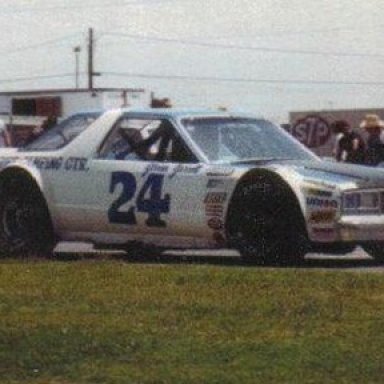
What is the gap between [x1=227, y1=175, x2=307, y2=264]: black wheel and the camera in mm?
13273

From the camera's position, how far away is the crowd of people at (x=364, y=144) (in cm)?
1967

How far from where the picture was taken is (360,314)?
30.8 feet

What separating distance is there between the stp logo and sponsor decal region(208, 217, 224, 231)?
19513mm

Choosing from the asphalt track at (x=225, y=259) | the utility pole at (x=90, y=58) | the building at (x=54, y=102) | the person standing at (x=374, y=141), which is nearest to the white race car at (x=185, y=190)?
the asphalt track at (x=225, y=259)

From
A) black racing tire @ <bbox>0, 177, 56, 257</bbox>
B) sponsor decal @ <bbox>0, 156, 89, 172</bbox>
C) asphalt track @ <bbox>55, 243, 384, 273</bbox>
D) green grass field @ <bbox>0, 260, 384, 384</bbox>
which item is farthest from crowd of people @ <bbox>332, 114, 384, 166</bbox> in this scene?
green grass field @ <bbox>0, 260, 384, 384</bbox>

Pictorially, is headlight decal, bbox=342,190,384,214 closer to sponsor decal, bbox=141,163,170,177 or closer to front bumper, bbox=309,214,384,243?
front bumper, bbox=309,214,384,243

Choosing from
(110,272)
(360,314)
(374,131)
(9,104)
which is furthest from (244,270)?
(9,104)

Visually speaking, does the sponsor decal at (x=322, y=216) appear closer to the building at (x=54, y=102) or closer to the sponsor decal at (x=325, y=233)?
the sponsor decal at (x=325, y=233)

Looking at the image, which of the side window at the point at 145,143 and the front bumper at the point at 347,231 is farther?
the side window at the point at 145,143

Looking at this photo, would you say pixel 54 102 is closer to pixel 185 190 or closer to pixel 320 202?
pixel 185 190

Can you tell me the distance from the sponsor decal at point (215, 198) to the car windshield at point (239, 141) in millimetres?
393

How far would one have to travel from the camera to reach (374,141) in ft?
64.7

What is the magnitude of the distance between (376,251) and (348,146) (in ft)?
24.4

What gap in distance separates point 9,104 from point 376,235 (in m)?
43.5
